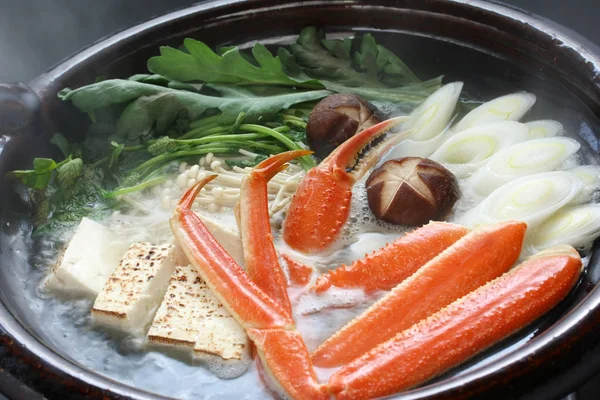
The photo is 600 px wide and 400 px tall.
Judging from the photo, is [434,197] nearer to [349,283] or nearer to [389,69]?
[349,283]

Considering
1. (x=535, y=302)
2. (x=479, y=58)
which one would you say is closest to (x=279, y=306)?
(x=535, y=302)

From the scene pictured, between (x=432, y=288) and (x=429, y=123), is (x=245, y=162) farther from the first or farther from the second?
(x=432, y=288)

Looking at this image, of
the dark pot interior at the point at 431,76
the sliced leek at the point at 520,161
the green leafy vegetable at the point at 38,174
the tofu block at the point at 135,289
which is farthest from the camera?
the green leafy vegetable at the point at 38,174

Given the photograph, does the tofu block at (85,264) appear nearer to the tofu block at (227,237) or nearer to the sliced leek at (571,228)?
the tofu block at (227,237)

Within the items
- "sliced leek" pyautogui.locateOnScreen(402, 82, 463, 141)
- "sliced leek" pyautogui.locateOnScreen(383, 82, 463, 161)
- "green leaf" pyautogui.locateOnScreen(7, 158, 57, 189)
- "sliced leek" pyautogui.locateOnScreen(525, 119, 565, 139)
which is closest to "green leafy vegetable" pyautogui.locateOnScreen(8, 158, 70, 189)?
"green leaf" pyautogui.locateOnScreen(7, 158, 57, 189)

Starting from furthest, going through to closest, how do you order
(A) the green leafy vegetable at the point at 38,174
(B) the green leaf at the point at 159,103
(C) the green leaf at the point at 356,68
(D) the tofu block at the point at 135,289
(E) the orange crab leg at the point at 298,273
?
(C) the green leaf at the point at 356,68 → (B) the green leaf at the point at 159,103 → (A) the green leafy vegetable at the point at 38,174 → (E) the orange crab leg at the point at 298,273 → (D) the tofu block at the point at 135,289

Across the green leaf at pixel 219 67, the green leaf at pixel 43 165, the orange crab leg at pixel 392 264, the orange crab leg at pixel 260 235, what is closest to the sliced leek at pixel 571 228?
the orange crab leg at pixel 392 264
